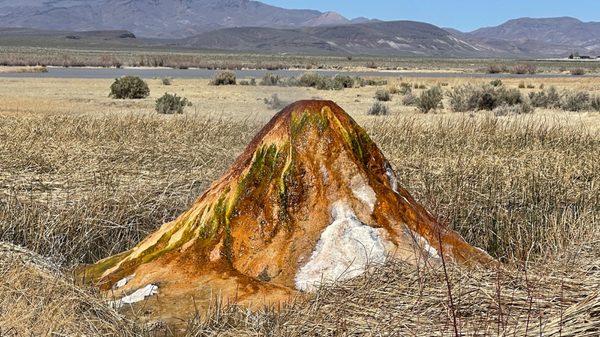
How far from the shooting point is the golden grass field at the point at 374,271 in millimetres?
3688

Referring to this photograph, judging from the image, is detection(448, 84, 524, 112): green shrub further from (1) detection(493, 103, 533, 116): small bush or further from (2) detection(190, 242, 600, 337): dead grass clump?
(2) detection(190, 242, 600, 337): dead grass clump

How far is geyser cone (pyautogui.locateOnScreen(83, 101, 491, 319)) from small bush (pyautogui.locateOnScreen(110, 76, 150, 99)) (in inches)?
955

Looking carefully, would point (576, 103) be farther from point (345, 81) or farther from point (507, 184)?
point (345, 81)

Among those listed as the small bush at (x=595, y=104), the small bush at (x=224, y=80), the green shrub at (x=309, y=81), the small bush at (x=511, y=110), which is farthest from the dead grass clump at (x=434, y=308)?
the small bush at (x=224, y=80)

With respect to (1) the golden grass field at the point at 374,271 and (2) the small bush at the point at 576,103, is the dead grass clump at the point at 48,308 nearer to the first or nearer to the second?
(1) the golden grass field at the point at 374,271

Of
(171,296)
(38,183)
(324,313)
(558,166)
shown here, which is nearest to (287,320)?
(324,313)

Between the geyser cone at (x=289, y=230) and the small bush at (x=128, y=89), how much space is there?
24.3 m

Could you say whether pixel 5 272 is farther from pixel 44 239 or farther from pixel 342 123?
pixel 342 123

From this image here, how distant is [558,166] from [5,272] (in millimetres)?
6853

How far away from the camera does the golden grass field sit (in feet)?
12.1

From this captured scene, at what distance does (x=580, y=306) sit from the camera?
3.43m

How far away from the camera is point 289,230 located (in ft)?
15.3

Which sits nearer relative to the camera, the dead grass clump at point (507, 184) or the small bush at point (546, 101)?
the dead grass clump at point (507, 184)

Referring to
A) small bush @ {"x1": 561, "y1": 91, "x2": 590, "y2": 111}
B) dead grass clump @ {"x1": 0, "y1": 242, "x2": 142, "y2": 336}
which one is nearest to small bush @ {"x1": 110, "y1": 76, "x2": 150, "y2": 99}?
small bush @ {"x1": 561, "y1": 91, "x2": 590, "y2": 111}
